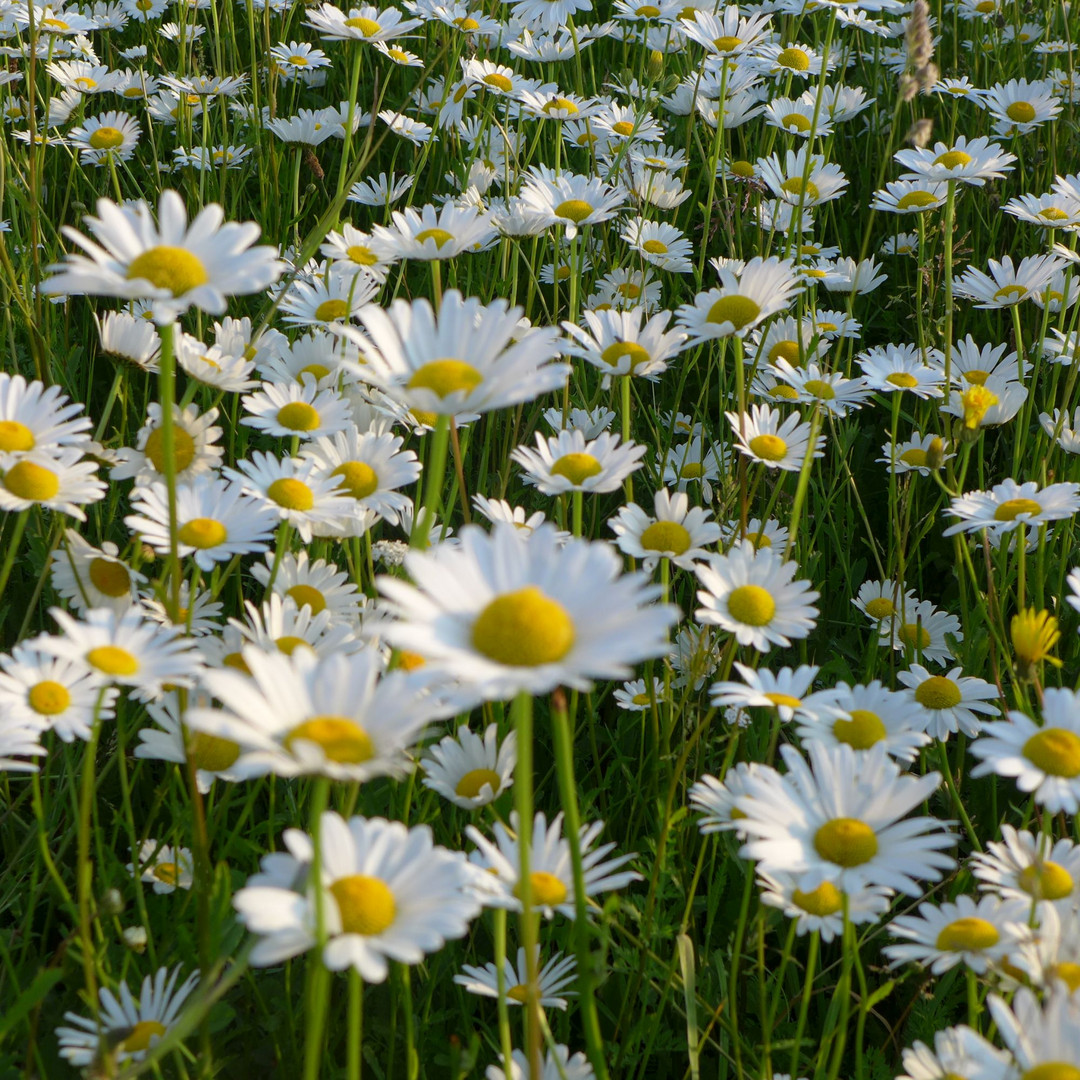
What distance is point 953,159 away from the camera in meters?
2.88

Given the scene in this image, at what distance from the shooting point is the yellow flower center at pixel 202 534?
1.70 meters

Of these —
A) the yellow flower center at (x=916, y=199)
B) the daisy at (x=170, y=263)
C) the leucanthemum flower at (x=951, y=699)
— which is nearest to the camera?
the daisy at (x=170, y=263)

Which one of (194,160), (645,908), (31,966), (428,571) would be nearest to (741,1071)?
(645,908)

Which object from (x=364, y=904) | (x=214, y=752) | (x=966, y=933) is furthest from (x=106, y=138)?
(x=966, y=933)

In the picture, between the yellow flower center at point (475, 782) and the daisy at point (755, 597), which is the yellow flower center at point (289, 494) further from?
the daisy at point (755, 597)

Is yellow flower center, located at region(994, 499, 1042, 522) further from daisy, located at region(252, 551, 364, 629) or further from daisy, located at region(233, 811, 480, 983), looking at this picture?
daisy, located at region(233, 811, 480, 983)

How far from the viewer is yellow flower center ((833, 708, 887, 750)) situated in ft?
5.37

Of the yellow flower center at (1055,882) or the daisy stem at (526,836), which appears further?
the yellow flower center at (1055,882)

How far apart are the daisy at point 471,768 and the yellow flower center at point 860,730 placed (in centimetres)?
47

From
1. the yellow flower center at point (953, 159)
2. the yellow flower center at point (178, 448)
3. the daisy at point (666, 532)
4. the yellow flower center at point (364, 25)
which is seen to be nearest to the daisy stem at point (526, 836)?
the daisy at point (666, 532)

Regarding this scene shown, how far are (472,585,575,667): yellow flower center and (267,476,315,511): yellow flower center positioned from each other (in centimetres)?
82

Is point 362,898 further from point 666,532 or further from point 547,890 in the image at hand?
point 666,532

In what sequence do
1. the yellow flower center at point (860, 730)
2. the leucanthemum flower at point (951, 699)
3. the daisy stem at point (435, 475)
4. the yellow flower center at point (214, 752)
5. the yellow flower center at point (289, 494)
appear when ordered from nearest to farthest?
the daisy stem at point (435, 475)
the yellow flower center at point (214, 752)
the yellow flower center at point (860, 730)
the yellow flower center at point (289, 494)
the leucanthemum flower at point (951, 699)

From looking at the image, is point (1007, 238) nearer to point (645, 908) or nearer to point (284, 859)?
point (645, 908)
